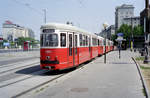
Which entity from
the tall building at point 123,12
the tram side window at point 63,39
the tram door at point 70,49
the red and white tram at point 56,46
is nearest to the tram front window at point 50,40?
the red and white tram at point 56,46

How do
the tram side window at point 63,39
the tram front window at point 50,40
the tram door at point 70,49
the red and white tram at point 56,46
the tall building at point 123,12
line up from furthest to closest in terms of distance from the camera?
the tall building at point 123,12
the tram door at point 70,49
the tram side window at point 63,39
the tram front window at point 50,40
the red and white tram at point 56,46

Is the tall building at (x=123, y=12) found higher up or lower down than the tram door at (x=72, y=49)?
higher up

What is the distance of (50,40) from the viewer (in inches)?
514

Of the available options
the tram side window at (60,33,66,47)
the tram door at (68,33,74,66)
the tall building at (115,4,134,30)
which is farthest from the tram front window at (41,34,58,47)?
the tall building at (115,4,134,30)

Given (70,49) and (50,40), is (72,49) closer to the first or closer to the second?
(70,49)

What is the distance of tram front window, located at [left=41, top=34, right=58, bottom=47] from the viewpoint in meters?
13.0

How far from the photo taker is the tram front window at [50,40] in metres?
13.0

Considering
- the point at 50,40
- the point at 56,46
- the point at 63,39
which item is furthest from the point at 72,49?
the point at 50,40

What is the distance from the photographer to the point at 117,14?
15525 cm

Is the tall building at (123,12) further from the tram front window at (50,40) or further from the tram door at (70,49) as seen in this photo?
the tram front window at (50,40)

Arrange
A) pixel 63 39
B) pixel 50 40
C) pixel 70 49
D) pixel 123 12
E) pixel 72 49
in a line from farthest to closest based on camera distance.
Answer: pixel 123 12, pixel 72 49, pixel 70 49, pixel 63 39, pixel 50 40

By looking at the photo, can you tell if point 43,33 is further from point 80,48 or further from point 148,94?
point 148,94

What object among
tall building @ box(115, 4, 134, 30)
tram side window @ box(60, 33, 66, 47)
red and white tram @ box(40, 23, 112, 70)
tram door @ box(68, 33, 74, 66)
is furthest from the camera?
tall building @ box(115, 4, 134, 30)

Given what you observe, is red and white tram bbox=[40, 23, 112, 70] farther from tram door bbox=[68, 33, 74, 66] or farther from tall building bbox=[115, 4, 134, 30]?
tall building bbox=[115, 4, 134, 30]
